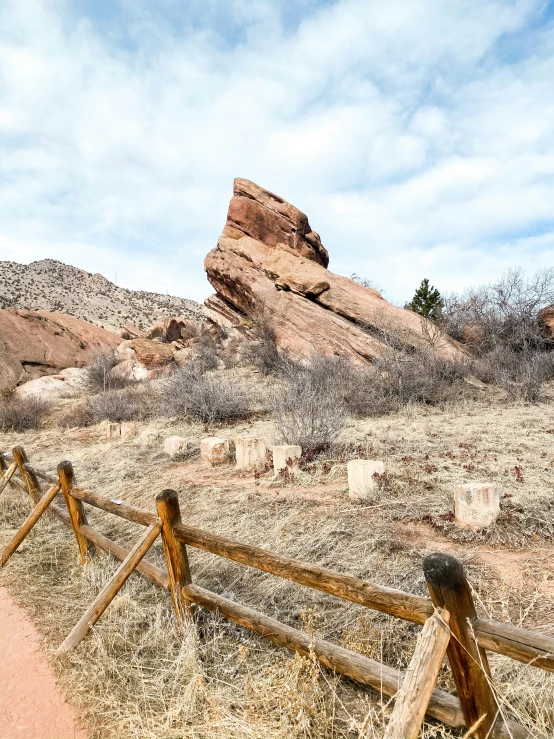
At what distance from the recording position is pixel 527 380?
13.0 m

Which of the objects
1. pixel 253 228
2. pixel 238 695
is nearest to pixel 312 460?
pixel 238 695

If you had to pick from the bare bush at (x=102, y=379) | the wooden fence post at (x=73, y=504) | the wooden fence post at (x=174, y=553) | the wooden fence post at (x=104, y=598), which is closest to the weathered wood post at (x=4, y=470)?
the wooden fence post at (x=73, y=504)

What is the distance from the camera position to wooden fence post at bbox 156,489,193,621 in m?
3.38

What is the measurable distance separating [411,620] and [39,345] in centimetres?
2528

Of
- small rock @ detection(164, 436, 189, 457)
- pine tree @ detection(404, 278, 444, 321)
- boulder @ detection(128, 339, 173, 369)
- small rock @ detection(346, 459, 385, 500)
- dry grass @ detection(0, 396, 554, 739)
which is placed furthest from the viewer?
pine tree @ detection(404, 278, 444, 321)

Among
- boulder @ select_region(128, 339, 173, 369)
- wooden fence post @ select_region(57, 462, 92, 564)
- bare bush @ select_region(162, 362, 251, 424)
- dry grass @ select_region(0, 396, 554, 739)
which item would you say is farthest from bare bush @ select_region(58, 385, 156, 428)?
wooden fence post @ select_region(57, 462, 92, 564)

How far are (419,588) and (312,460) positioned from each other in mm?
4131

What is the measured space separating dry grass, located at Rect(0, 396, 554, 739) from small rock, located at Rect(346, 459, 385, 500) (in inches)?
5.5

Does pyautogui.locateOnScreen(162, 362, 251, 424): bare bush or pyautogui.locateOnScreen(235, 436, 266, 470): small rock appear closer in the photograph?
pyautogui.locateOnScreen(235, 436, 266, 470): small rock

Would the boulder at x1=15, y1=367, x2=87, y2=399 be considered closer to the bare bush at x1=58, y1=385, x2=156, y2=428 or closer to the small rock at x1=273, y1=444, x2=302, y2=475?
the bare bush at x1=58, y1=385, x2=156, y2=428

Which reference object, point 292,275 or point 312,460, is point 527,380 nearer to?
point 312,460

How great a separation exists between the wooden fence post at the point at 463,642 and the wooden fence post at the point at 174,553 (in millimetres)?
2050

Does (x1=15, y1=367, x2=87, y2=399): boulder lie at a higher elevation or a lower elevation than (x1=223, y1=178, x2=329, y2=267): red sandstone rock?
lower

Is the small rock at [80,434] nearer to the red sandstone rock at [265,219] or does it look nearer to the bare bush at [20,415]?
the bare bush at [20,415]
